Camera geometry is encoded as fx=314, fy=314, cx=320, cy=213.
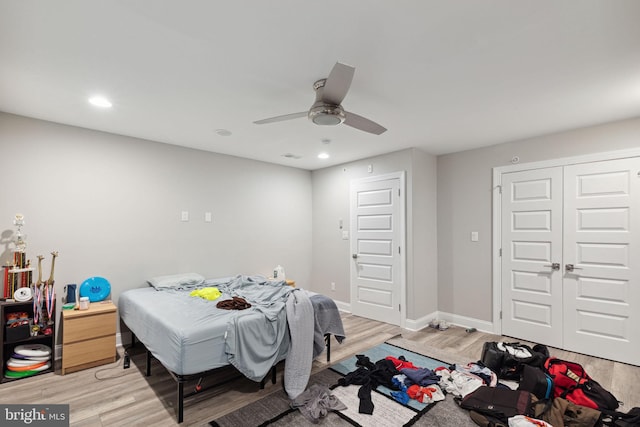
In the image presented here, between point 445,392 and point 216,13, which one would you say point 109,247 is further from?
point 445,392

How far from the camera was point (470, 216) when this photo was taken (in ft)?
14.4

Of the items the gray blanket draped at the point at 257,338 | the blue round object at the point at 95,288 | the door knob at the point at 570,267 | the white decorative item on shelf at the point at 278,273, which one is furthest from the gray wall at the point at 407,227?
the blue round object at the point at 95,288

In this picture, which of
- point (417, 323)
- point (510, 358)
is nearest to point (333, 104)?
point (510, 358)

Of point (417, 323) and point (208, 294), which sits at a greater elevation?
point (208, 294)

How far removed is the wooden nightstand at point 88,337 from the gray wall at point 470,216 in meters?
4.21

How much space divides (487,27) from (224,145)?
3.30 meters

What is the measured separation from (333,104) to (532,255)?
128 inches

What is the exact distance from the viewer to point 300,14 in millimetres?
1659

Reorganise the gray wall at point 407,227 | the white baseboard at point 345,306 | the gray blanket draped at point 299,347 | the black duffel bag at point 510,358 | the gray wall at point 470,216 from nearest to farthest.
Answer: the gray blanket draped at point 299,347, the black duffel bag at point 510,358, the gray wall at point 470,216, the gray wall at point 407,227, the white baseboard at point 345,306

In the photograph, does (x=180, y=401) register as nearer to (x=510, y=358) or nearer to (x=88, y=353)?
(x=88, y=353)

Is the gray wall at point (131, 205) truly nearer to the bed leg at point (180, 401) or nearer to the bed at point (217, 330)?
the bed at point (217, 330)

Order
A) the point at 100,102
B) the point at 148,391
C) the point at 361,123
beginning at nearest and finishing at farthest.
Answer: the point at 361,123 < the point at 148,391 < the point at 100,102

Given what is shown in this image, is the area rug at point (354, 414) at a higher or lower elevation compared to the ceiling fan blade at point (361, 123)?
lower

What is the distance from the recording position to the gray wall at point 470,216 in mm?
3885
